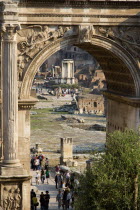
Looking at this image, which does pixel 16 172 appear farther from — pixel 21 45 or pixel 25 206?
pixel 21 45

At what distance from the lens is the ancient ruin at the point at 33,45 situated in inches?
739

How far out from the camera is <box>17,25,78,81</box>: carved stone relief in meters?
19.2

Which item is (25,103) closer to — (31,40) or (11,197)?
(31,40)

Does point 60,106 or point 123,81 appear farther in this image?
point 60,106

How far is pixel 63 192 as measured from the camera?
23.0 metres

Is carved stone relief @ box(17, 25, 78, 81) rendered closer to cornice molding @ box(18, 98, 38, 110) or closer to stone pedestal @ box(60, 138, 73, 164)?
cornice molding @ box(18, 98, 38, 110)

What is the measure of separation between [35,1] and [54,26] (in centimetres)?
94

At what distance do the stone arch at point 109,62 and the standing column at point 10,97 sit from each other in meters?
0.64

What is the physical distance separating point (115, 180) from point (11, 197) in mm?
3487

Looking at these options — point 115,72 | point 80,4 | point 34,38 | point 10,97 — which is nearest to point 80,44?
point 80,4

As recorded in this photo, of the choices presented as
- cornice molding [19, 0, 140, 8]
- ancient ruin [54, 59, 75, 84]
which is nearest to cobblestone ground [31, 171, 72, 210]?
cornice molding [19, 0, 140, 8]

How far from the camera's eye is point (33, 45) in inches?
760

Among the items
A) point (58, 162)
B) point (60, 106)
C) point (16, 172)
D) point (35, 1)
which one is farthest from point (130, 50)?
point (60, 106)

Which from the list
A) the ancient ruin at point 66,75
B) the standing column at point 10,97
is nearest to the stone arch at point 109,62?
the standing column at point 10,97
